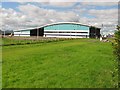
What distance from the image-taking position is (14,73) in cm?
1673

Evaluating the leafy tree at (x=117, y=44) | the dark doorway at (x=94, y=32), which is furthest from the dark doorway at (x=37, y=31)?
the leafy tree at (x=117, y=44)

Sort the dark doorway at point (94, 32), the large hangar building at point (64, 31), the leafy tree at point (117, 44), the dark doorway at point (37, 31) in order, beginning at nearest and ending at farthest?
the leafy tree at point (117, 44)
the large hangar building at point (64, 31)
the dark doorway at point (94, 32)
the dark doorway at point (37, 31)

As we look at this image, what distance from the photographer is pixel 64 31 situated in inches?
6132

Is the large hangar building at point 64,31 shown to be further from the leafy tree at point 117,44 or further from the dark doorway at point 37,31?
the leafy tree at point 117,44

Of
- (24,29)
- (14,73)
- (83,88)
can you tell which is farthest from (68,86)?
(24,29)

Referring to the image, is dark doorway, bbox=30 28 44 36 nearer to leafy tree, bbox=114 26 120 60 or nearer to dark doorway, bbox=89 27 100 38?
dark doorway, bbox=89 27 100 38

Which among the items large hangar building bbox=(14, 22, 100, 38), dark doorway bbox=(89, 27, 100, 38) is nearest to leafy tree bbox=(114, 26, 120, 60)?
large hangar building bbox=(14, 22, 100, 38)

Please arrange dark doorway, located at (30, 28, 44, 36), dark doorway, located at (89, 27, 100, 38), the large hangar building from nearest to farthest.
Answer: the large hangar building, dark doorway, located at (89, 27, 100, 38), dark doorway, located at (30, 28, 44, 36)

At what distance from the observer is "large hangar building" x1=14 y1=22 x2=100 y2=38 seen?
150875 millimetres

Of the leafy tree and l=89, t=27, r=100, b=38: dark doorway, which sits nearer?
the leafy tree

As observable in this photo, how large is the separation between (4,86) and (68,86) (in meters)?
3.57

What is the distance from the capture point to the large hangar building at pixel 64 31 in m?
151

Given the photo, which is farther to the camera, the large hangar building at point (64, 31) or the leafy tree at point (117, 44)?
the large hangar building at point (64, 31)

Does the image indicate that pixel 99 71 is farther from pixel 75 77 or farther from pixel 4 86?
pixel 4 86
